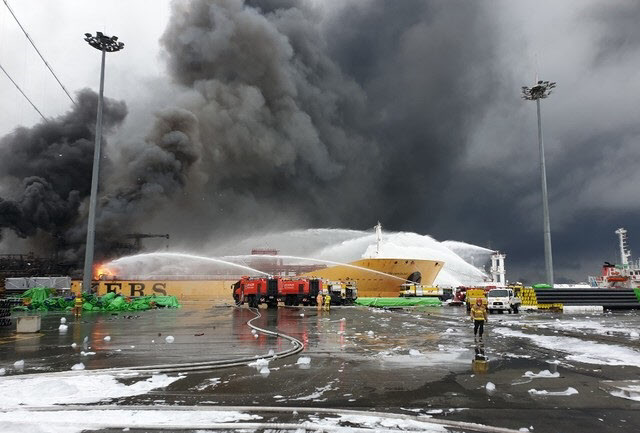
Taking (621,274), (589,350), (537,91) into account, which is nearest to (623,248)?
(621,274)

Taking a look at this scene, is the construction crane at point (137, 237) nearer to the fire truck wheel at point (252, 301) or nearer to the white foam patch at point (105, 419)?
the fire truck wheel at point (252, 301)

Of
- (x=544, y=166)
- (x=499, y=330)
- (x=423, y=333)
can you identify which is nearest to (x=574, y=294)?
(x=544, y=166)

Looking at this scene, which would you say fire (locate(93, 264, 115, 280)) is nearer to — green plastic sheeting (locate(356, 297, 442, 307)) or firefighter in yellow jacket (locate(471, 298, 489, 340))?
Result: green plastic sheeting (locate(356, 297, 442, 307))

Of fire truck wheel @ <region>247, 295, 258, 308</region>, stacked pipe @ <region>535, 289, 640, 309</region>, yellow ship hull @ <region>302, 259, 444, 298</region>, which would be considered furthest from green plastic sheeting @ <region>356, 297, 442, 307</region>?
fire truck wheel @ <region>247, 295, 258, 308</region>

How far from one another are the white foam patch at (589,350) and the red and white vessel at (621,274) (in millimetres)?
44354

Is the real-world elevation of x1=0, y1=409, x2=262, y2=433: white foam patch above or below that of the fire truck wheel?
above

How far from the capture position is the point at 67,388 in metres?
6.00

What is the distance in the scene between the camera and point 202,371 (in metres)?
7.54

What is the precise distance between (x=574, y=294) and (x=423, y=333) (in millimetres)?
20080

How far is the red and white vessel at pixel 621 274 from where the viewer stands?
161 feet

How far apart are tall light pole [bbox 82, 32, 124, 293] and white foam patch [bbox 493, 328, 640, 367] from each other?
26889mm

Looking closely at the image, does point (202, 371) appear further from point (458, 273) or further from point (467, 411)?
point (458, 273)

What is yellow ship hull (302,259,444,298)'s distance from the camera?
43003 millimetres

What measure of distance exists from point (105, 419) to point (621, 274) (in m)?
62.0
